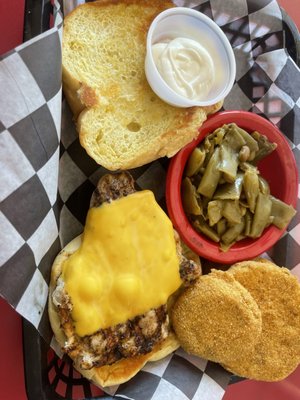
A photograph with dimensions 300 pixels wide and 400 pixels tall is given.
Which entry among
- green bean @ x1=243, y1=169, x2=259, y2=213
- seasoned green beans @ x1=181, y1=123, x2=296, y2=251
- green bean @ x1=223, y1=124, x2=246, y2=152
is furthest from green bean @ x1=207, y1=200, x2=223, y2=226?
green bean @ x1=223, y1=124, x2=246, y2=152

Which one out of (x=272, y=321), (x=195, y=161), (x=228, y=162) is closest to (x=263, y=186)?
(x=228, y=162)

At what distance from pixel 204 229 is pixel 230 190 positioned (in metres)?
0.16

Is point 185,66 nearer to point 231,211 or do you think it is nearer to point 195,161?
point 195,161

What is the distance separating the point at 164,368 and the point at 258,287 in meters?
0.41

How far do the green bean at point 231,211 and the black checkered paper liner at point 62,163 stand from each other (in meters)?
0.26

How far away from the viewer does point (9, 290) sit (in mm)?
1324

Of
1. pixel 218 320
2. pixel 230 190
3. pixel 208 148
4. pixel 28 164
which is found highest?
pixel 28 164

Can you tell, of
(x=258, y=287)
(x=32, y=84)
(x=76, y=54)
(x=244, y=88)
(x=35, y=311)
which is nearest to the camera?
(x=32, y=84)

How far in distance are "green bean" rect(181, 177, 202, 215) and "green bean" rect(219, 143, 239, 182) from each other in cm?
12

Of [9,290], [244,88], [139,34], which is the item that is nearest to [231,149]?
[244,88]

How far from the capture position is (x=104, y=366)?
162cm

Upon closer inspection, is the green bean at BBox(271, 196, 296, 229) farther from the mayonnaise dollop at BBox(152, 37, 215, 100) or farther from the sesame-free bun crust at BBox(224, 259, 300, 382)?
the mayonnaise dollop at BBox(152, 37, 215, 100)

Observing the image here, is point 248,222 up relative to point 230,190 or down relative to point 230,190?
down

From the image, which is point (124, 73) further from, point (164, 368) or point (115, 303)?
point (164, 368)
